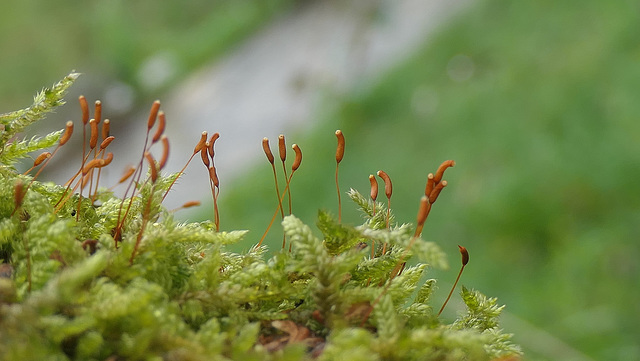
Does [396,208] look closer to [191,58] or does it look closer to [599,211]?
[599,211]

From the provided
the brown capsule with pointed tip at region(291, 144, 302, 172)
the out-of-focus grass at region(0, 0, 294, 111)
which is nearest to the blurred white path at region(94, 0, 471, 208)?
the out-of-focus grass at region(0, 0, 294, 111)

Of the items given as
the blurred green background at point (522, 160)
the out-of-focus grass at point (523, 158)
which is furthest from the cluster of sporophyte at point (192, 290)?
the out-of-focus grass at point (523, 158)

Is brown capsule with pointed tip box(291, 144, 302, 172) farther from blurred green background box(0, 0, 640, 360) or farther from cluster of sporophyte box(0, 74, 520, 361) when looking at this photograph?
blurred green background box(0, 0, 640, 360)

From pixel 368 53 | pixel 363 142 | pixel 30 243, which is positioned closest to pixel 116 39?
pixel 368 53

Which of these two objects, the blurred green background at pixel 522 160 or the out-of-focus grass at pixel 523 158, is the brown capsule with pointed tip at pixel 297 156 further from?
the out-of-focus grass at pixel 523 158

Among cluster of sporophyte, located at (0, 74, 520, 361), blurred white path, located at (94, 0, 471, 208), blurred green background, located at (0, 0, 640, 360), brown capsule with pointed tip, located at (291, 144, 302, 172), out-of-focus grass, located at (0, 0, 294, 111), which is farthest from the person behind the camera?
out-of-focus grass, located at (0, 0, 294, 111)
